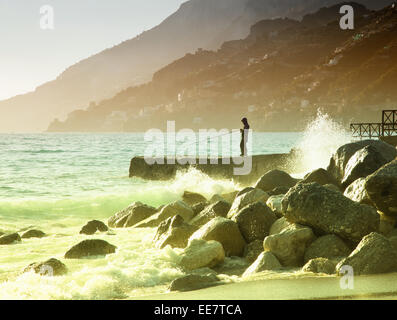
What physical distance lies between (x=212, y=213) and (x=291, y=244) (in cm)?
292

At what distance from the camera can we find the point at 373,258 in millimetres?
5668

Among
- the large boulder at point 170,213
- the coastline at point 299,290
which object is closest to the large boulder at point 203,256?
the coastline at point 299,290

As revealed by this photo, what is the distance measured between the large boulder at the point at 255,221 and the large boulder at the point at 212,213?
4.87ft

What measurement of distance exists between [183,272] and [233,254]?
112 cm

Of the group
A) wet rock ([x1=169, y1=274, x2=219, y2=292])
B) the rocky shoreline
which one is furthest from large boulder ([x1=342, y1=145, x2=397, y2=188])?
wet rock ([x1=169, y1=274, x2=219, y2=292])

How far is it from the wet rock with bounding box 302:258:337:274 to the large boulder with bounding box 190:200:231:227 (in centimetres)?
344

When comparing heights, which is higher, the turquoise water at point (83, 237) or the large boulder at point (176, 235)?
the large boulder at point (176, 235)

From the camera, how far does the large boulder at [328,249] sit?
653cm

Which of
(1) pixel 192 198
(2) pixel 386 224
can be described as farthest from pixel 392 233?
(1) pixel 192 198

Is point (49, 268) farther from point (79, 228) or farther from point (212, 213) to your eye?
point (79, 228)

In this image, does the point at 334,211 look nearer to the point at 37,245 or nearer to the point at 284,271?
the point at 284,271

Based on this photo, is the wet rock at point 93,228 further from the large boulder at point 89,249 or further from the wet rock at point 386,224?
the wet rock at point 386,224

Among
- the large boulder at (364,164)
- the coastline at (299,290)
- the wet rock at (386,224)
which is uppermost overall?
the large boulder at (364,164)
